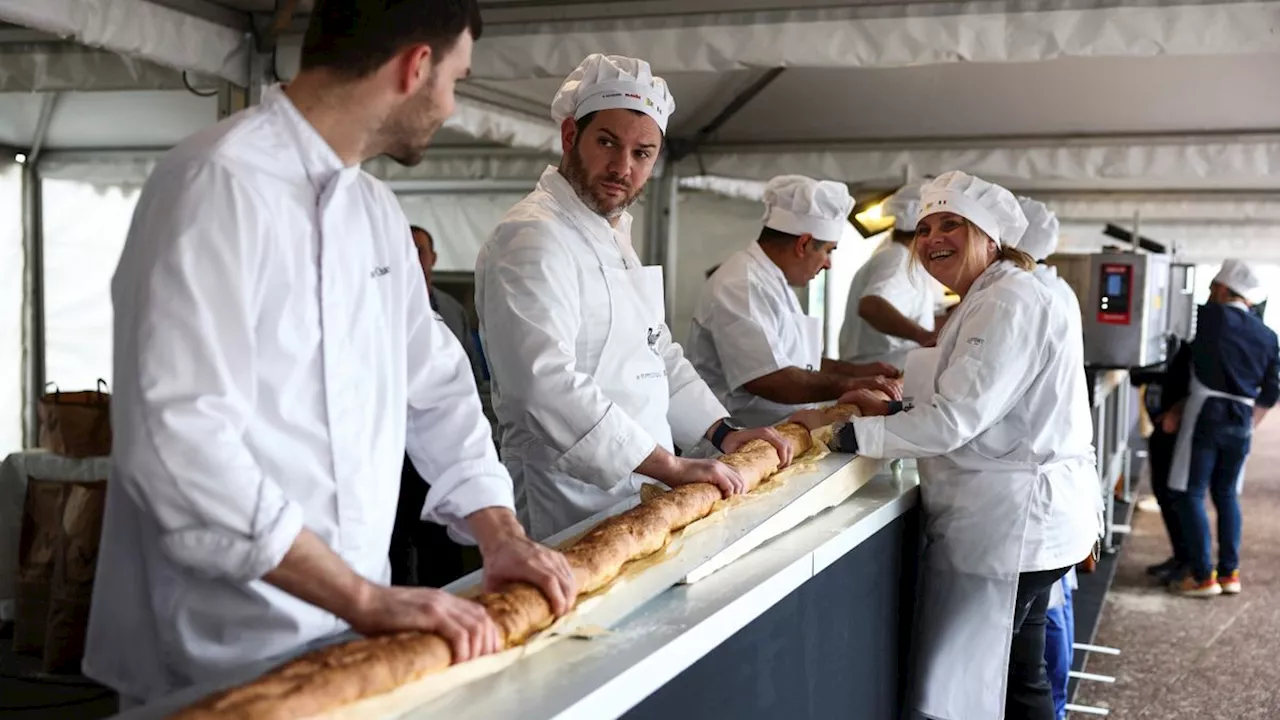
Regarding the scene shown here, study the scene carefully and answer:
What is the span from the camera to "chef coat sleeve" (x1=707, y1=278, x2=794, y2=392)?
3.45 m

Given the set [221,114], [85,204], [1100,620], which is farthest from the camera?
[85,204]

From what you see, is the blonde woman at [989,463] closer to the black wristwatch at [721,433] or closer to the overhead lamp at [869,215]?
the black wristwatch at [721,433]

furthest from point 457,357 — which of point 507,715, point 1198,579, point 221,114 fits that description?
point 1198,579

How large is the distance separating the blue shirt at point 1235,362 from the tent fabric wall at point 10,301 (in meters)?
5.77

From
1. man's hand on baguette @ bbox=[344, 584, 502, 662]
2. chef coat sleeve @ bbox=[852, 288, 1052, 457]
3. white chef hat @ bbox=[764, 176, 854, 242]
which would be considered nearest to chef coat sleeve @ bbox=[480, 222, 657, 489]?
chef coat sleeve @ bbox=[852, 288, 1052, 457]

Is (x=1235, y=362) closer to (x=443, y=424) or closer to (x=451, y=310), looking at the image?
(x=451, y=310)

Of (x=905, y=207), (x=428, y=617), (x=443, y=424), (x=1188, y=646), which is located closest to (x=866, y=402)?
(x=443, y=424)

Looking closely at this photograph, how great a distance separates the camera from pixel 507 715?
115 cm

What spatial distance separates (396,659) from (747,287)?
2.43m

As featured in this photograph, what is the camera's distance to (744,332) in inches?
136

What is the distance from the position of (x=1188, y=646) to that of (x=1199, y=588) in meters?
0.93

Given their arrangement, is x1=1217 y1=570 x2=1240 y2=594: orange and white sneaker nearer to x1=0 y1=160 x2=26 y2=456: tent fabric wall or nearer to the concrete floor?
the concrete floor

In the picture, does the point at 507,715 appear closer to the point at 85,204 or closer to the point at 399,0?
the point at 399,0

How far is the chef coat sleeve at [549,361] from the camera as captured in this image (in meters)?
2.14
